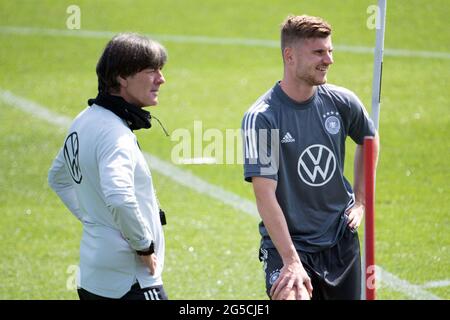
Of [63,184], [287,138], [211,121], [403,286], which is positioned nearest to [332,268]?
[287,138]

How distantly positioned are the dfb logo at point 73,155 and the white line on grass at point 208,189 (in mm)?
3447

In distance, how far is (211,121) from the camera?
12586 mm

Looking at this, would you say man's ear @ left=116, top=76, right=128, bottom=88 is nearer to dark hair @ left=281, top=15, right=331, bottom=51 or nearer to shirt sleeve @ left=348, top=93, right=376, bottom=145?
dark hair @ left=281, top=15, right=331, bottom=51

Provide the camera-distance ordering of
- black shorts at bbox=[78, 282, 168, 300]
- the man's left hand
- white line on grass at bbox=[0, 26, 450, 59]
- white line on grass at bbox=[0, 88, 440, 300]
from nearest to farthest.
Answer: black shorts at bbox=[78, 282, 168, 300]
the man's left hand
white line on grass at bbox=[0, 88, 440, 300]
white line on grass at bbox=[0, 26, 450, 59]

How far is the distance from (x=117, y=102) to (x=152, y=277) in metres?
0.92

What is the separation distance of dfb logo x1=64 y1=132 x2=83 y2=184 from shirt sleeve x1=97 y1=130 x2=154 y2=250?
23 cm

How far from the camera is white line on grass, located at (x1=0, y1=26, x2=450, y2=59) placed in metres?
15.5

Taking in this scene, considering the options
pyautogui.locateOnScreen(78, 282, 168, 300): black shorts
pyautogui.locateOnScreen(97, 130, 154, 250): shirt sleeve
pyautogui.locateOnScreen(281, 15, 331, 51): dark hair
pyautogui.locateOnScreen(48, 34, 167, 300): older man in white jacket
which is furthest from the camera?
pyautogui.locateOnScreen(281, 15, 331, 51): dark hair

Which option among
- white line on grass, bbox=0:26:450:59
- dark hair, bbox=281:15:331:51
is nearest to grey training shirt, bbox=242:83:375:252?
dark hair, bbox=281:15:331:51

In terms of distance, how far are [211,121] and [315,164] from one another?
24.7 feet

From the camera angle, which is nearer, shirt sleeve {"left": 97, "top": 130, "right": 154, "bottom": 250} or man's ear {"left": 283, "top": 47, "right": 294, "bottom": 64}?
shirt sleeve {"left": 97, "top": 130, "right": 154, "bottom": 250}

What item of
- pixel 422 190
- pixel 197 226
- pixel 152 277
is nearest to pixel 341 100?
pixel 152 277

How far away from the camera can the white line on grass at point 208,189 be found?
7262mm

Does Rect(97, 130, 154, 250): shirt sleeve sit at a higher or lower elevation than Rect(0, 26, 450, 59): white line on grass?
lower
